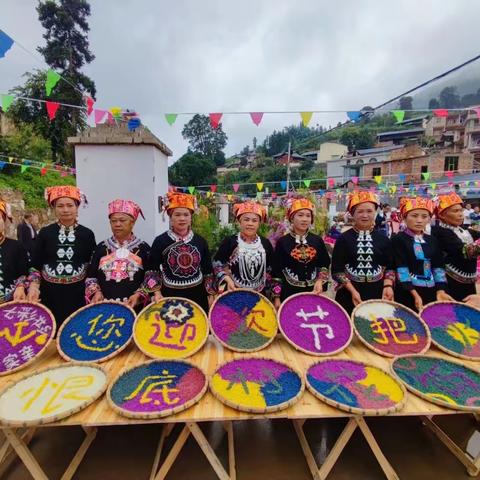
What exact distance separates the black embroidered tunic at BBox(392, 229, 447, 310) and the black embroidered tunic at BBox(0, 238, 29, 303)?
2945mm

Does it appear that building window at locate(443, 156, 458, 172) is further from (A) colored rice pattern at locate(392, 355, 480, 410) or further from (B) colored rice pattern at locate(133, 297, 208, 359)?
(B) colored rice pattern at locate(133, 297, 208, 359)

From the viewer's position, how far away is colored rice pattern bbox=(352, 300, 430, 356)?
225cm

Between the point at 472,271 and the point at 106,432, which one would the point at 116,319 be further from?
the point at 472,271

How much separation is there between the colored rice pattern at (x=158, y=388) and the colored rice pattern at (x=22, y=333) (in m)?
0.66

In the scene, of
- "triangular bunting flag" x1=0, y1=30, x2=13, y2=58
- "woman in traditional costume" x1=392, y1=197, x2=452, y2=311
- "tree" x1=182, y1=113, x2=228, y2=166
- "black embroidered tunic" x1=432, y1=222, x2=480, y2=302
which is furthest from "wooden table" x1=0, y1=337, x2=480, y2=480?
"tree" x1=182, y1=113, x2=228, y2=166

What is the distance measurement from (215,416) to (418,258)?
6.59ft

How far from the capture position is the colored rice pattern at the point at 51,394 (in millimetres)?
1631

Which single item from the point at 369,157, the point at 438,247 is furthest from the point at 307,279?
the point at 369,157

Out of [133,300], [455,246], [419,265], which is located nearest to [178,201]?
[133,300]

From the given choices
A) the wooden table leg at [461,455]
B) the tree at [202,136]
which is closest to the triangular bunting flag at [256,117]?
the wooden table leg at [461,455]

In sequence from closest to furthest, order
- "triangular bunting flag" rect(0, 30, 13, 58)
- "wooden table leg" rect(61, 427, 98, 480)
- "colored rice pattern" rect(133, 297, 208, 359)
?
"wooden table leg" rect(61, 427, 98, 480)
"colored rice pattern" rect(133, 297, 208, 359)
"triangular bunting flag" rect(0, 30, 13, 58)

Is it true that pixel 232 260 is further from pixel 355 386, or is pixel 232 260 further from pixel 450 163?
pixel 450 163

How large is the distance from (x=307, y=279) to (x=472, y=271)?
1467 mm

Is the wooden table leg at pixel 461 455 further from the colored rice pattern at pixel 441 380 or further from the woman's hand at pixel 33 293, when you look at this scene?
the woman's hand at pixel 33 293
